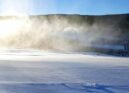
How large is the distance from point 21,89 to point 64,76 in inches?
90.6

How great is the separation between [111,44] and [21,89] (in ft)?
90.1

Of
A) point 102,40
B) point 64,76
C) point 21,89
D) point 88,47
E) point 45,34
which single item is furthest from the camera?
point 102,40

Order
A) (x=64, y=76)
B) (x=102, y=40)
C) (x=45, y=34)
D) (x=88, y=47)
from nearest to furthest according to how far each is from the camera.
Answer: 1. (x=64, y=76)
2. (x=88, y=47)
3. (x=45, y=34)
4. (x=102, y=40)

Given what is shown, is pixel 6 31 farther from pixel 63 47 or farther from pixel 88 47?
pixel 88 47

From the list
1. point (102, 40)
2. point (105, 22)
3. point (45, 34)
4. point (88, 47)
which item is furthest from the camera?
point (105, 22)

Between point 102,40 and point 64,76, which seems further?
point 102,40

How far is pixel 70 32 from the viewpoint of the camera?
3372cm

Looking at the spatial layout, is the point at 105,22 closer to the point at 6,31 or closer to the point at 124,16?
the point at 124,16

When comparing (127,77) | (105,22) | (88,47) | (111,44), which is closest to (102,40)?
(111,44)

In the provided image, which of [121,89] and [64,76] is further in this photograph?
[64,76]

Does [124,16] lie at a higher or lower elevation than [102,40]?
higher

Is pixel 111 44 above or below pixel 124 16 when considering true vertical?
below

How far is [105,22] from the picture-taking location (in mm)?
52250

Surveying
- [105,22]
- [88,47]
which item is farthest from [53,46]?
[105,22]
